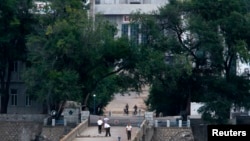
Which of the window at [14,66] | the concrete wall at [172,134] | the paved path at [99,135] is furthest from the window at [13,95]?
the paved path at [99,135]

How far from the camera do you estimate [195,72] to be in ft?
172

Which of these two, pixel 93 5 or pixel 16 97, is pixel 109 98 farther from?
pixel 93 5

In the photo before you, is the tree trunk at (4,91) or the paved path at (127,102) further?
the paved path at (127,102)

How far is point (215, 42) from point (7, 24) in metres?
12.8

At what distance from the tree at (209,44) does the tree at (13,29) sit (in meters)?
8.19

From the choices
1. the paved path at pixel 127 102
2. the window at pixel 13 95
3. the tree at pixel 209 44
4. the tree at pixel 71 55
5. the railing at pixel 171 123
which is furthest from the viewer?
the paved path at pixel 127 102

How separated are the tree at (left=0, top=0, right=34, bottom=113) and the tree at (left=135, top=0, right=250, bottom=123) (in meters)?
8.19

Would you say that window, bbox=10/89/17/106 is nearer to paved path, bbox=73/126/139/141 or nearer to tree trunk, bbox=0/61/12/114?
tree trunk, bbox=0/61/12/114

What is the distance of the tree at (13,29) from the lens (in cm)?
5456

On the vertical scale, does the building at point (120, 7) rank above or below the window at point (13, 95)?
above

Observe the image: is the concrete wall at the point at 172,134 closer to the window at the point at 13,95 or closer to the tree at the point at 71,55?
the tree at the point at 71,55

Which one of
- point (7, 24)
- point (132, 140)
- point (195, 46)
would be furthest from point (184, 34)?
point (132, 140)

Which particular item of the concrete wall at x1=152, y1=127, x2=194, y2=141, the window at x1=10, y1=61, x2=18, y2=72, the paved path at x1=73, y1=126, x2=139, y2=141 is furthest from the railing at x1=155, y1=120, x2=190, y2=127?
the window at x1=10, y1=61, x2=18, y2=72

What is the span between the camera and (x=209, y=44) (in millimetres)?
50375
